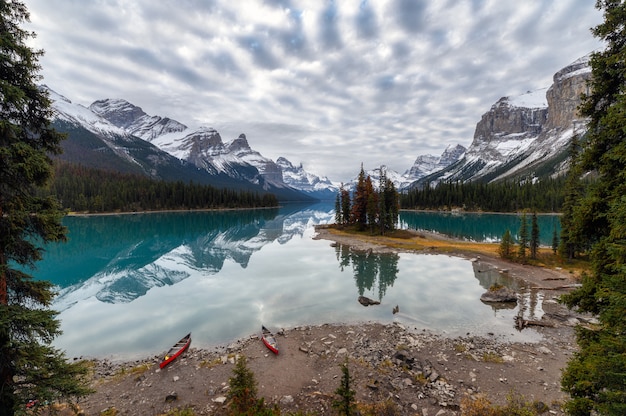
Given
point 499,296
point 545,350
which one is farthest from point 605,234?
point 499,296

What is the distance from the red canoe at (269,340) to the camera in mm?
21425

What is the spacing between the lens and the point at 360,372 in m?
17.9

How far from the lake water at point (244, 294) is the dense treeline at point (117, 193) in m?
98.2

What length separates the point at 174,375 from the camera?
18297 millimetres

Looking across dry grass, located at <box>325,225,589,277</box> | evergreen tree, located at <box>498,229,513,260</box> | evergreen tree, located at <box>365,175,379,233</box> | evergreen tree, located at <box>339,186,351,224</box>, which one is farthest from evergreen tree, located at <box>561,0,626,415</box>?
evergreen tree, located at <box>339,186,351,224</box>

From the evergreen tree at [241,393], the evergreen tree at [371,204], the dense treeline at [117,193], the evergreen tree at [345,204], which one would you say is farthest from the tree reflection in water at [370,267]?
the dense treeline at [117,193]

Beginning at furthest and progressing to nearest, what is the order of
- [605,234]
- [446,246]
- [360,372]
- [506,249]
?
[446,246] → [506,249] → [360,372] → [605,234]

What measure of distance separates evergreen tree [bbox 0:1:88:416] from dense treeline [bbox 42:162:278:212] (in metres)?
173

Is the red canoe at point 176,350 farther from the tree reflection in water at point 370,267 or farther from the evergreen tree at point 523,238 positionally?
the evergreen tree at point 523,238

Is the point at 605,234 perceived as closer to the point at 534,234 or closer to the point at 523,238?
the point at 523,238

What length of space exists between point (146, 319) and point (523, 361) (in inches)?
1311

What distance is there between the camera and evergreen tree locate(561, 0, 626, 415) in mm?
8156

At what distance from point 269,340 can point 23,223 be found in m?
17.8

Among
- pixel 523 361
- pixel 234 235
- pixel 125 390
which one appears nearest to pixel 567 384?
pixel 523 361
